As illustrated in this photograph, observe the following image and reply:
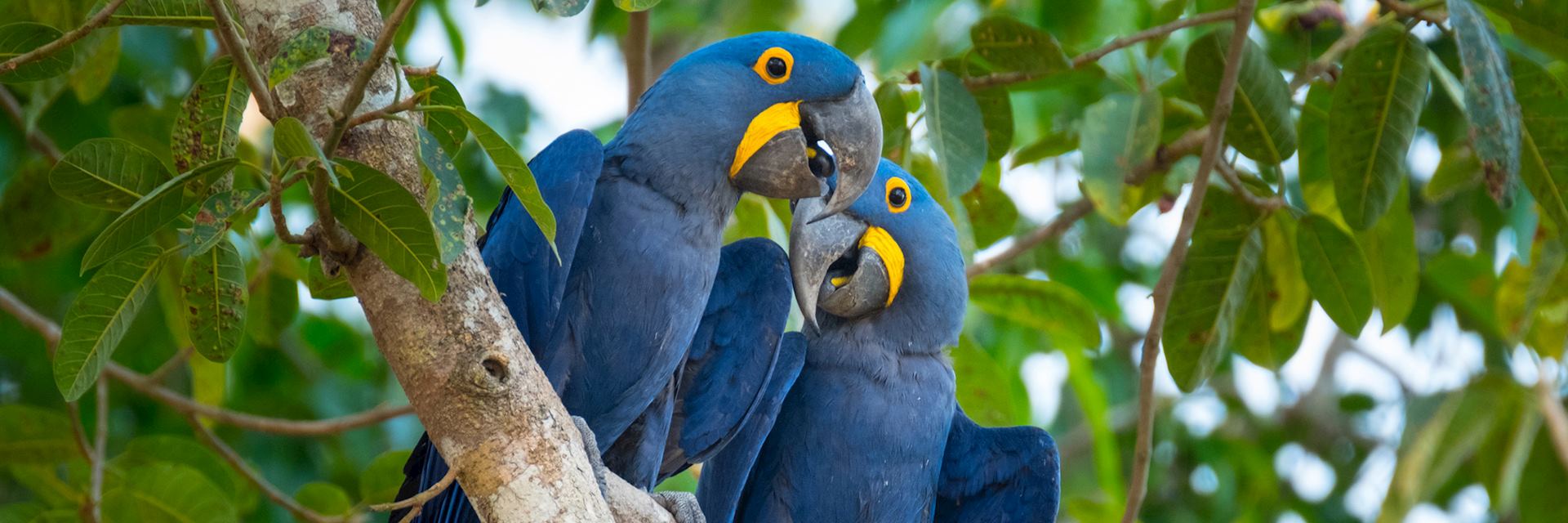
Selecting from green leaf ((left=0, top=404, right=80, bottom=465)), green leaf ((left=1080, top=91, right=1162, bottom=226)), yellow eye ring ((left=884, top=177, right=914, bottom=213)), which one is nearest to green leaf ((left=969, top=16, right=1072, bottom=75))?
green leaf ((left=1080, top=91, right=1162, bottom=226))

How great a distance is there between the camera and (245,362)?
4414 millimetres

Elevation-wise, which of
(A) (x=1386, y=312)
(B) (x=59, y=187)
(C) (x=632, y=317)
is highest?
(B) (x=59, y=187)

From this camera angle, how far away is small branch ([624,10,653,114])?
3.10 metres

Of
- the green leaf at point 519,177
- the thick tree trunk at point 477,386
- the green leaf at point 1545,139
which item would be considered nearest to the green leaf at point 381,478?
the thick tree trunk at point 477,386

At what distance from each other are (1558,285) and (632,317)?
2.54m

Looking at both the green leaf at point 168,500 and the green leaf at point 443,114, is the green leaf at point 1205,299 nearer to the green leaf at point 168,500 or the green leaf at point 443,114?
the green leaf at point 443,114

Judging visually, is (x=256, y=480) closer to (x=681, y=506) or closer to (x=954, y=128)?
(x=681, y=506)

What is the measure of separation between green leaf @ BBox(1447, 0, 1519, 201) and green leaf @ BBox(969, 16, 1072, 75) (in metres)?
0.77

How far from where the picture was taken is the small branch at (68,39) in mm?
1685

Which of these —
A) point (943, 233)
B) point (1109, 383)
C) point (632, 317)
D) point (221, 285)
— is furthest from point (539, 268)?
point (1109, 383)

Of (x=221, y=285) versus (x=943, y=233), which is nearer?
(x=221, y=285)

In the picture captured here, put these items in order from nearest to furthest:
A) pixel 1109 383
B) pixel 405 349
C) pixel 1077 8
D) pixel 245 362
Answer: pixel 405 349 < pixel 1077 8 < pixel 245 362 < pixel 1109 383

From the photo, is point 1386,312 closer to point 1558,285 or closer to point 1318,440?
point 1558,285

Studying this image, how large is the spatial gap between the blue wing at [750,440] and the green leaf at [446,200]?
942mm
